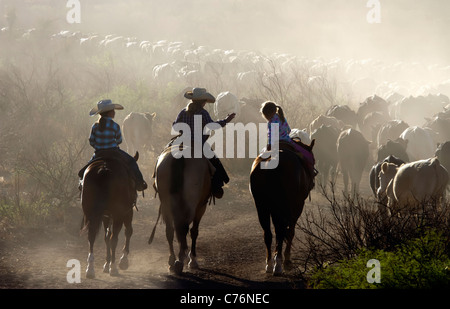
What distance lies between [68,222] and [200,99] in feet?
15.7

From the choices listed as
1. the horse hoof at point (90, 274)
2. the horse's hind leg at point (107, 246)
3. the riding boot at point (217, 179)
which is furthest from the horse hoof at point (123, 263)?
the riding boot at point (217, 179)

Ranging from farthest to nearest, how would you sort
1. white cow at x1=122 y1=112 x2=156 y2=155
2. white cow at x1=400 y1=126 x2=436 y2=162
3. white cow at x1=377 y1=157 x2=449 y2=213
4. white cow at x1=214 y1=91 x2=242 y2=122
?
white cow at x1=214 y1=91 x2=242 y2=122 → white cow at x1=122 y1=112 x2=156 y2=155 → white cow at x1=400 y1=126 x2=436 y2=162 → white cow at x1=377 y1=157 x2=449 y2=213

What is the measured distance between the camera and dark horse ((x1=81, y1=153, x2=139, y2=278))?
8.38 metres

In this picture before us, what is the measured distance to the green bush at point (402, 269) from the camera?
6070 millimetres

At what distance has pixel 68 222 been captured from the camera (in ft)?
40.8

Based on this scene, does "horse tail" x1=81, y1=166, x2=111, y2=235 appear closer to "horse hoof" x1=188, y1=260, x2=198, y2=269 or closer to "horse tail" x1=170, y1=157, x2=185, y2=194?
"horse tail" x1=170, y1=157, x2=185, y2=194

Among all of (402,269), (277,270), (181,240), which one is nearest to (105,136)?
(181,240)

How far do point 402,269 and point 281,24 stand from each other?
8177cm

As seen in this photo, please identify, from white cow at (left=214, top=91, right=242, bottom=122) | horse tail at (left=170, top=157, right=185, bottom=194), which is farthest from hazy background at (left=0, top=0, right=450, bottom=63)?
horse tail at (left=170, top=157, right=185, bottom=194)

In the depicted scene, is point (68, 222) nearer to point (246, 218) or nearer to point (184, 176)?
point (246, 218)

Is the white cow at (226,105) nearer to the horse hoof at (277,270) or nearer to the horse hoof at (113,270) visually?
the horse hoof at (113,270)

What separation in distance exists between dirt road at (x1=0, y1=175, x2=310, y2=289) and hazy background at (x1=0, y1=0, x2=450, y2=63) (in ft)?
202

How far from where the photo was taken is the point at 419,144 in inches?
659
